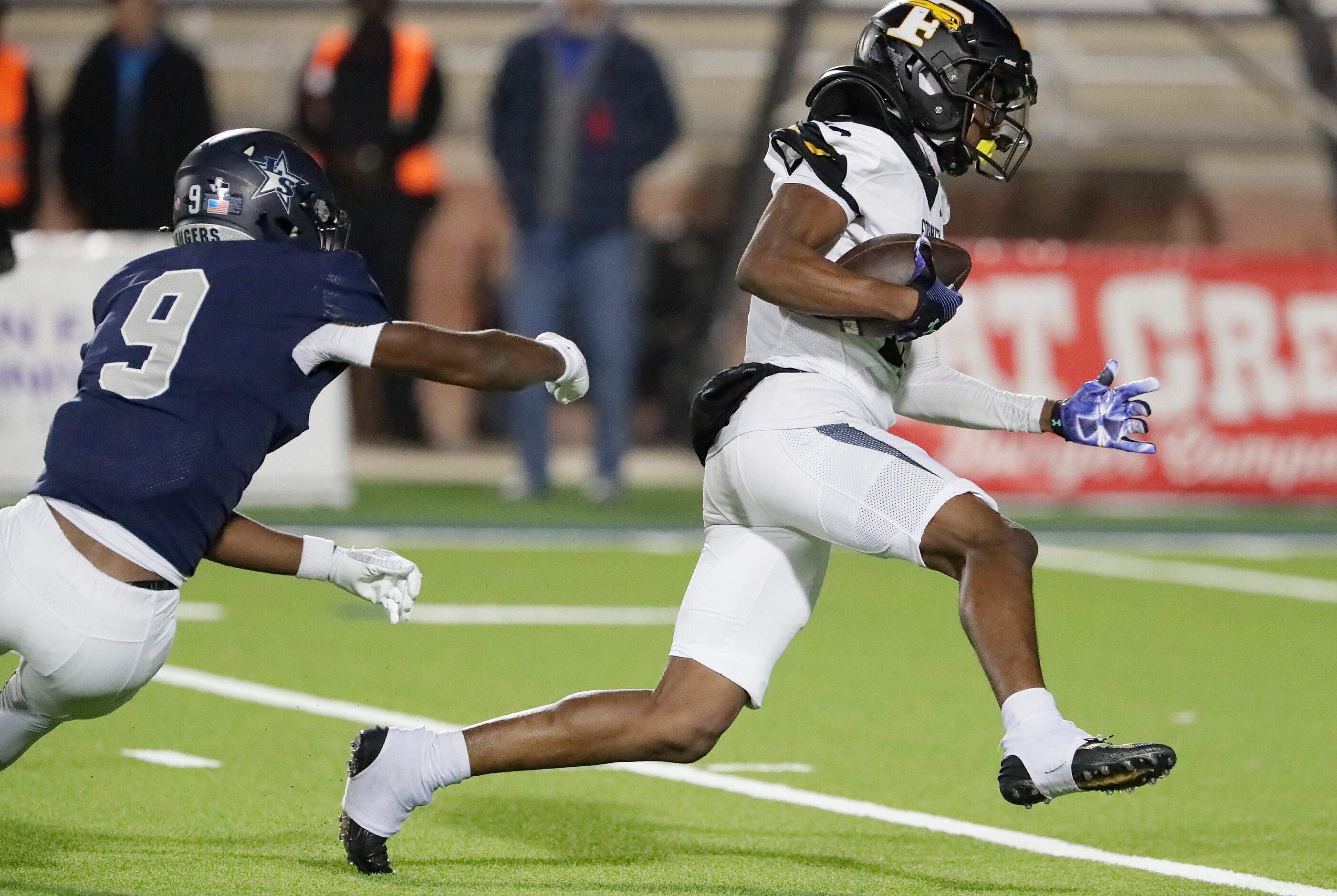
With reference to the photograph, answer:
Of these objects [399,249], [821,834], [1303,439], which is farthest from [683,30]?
[821,834]

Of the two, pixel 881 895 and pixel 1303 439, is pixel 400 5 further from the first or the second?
pixel 881 895

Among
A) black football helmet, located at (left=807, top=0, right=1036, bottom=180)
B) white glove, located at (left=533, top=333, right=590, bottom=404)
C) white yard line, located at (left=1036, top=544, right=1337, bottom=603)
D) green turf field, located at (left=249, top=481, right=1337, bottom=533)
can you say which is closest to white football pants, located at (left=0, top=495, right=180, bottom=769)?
white glove, located at (left=533, top=333, right=590, bottom=404)

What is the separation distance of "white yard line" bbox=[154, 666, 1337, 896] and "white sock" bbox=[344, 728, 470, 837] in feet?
2.23

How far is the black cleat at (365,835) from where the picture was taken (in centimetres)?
445

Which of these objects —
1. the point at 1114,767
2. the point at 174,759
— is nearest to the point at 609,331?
the point at 174,759

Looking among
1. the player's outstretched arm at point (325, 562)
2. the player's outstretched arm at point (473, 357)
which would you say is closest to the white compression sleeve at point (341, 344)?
the player's outstretched arm at point (473, 357)

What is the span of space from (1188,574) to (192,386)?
6.37 meters

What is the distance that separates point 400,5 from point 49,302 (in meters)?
3.76

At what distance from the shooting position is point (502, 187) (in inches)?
457

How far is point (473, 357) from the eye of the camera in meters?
4.37

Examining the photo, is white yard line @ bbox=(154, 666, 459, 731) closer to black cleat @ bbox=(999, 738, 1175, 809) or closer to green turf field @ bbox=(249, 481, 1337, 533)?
black cleat @ bbox=(999, 738, 1175, 809)

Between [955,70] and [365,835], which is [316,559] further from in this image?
[955,70]

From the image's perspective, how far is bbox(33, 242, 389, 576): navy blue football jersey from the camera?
13.9ft

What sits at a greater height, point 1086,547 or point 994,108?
point 994,108
